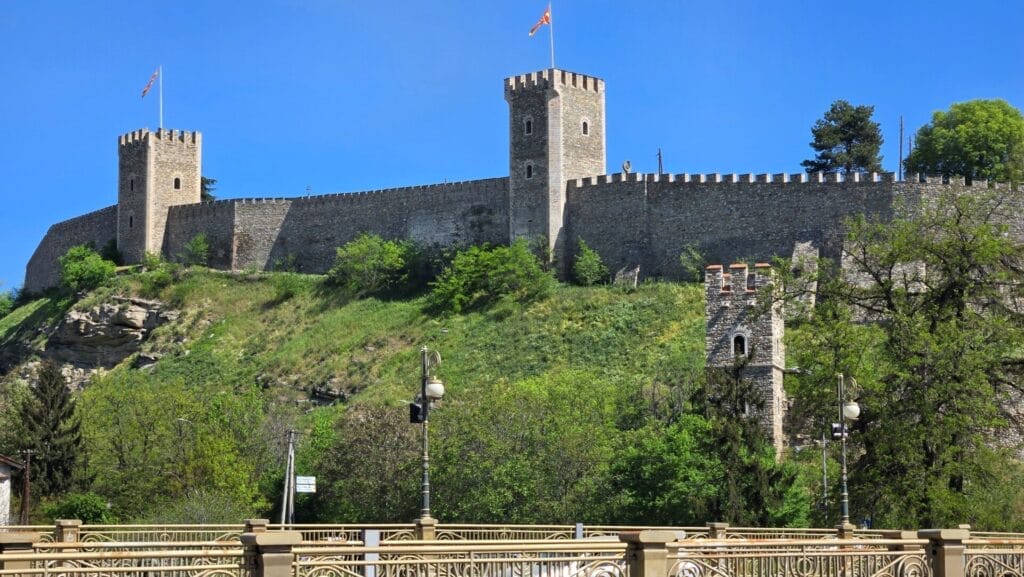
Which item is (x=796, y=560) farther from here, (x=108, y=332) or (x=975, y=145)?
(x=108, y=332)

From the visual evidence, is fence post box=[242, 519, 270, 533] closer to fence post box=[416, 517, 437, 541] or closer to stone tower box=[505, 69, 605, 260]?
fence post box=[416, 517, 437, 541]

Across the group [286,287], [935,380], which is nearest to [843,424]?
[935,380]

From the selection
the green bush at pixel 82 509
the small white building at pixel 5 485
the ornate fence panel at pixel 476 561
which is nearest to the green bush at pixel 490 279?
the green bush at pixel 82 509

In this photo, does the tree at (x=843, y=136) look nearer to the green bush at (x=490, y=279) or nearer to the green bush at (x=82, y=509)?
the green bush at (x=490, y=279)

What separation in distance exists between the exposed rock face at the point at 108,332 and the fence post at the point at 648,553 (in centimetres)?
5748

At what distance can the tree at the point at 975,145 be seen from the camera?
64.2 meters

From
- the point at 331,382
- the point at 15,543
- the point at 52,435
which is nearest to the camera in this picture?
the point at 15,543

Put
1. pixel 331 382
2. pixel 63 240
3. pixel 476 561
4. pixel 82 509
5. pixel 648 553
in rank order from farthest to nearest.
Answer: pixel 63 240, pixel 331 382, pixel 82 509, pixel 648 553, pixel 476 561

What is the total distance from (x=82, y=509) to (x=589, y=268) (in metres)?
22.8

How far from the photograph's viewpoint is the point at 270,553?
13625 mm

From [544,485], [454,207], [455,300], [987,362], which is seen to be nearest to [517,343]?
[455,300]

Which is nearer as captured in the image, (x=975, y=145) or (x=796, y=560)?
(x=796, y=560)

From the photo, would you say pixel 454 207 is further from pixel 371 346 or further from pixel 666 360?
pixel 666 360

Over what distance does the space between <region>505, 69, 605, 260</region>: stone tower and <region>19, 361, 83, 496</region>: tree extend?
1939cm
